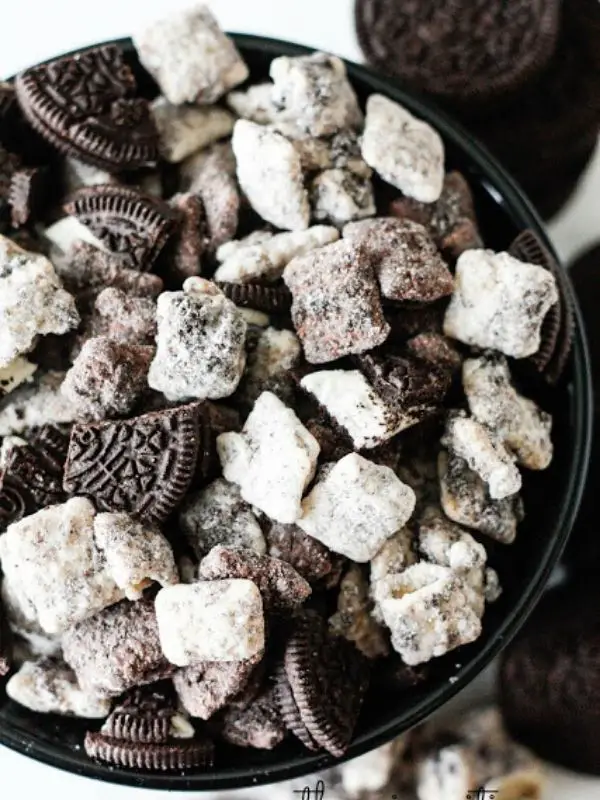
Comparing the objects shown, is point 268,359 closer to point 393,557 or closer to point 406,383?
point 406,383

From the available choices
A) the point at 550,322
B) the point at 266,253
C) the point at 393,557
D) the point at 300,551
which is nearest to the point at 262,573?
the point at 300,551

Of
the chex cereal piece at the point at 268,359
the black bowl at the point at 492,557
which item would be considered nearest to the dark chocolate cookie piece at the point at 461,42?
the black bowl at the point at 492,557

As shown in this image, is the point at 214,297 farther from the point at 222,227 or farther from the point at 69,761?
the point at 69,761

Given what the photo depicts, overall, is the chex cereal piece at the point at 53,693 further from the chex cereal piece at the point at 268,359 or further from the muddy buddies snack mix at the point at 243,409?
the chex cereal piece at the point at 268,359

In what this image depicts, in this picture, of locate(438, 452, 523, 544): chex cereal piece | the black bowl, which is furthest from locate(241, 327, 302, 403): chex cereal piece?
the black bowl

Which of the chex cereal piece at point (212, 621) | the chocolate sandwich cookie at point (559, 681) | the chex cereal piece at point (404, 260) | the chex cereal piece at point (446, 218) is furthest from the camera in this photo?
the chocolate sandwich cookie at point (559, 681)

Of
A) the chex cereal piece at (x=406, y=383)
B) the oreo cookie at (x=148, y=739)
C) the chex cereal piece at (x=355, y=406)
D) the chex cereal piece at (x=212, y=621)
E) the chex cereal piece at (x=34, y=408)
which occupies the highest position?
the chex cereal piece at (x=406, y=383)

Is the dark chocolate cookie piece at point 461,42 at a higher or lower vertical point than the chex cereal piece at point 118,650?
higher
